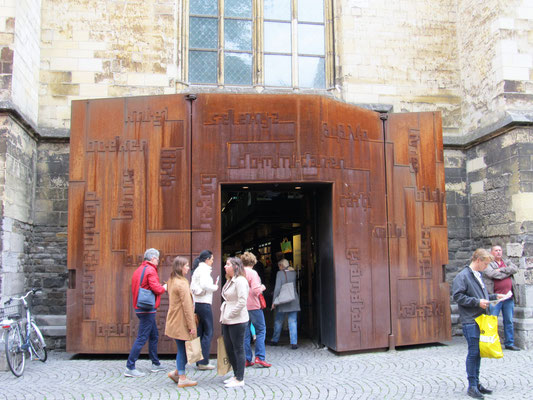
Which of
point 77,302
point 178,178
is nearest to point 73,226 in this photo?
point 77,302

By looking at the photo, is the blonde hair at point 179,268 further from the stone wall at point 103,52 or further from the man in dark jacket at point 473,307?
the stone wall at point 103,52

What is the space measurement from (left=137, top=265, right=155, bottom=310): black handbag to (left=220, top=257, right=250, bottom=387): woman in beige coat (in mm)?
1219

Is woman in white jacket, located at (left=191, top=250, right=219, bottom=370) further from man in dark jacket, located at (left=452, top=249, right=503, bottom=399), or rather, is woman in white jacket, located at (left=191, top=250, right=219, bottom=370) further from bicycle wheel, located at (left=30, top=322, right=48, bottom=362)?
man in dark jacket, located at (left=452, top=249, right=503, bottom=399)

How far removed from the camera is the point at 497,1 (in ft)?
31.4

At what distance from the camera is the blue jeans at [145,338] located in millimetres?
6527

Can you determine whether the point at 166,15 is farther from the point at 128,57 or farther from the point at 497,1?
the point at 497,1

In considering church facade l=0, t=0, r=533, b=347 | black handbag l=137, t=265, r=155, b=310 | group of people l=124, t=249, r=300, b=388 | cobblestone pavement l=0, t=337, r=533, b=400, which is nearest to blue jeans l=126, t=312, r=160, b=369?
group of people l=124, t=249, r=300, b=388

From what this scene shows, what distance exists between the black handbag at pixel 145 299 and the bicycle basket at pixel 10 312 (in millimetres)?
2329

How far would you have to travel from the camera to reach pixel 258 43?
415 inches

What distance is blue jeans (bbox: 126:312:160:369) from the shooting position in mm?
6527

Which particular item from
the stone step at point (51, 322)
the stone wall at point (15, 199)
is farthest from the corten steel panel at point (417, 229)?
the stone wall at point (15, 199)

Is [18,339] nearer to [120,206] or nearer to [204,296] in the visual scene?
[120,206]

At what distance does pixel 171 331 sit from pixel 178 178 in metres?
2.62

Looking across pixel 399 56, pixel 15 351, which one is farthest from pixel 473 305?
pixel 399 56
